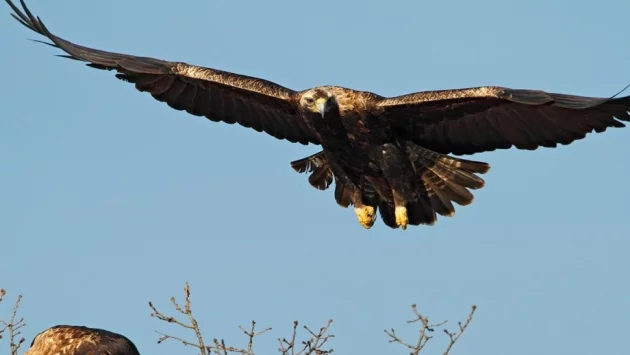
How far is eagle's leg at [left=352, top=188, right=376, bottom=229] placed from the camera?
11922 mm

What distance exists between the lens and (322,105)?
10953 millimetres

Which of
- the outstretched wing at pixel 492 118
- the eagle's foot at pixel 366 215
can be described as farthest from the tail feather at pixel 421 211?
the outstretched wing at pixel 492 118

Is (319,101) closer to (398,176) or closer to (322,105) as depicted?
(322,105)

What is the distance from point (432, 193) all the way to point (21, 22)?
3.78 m

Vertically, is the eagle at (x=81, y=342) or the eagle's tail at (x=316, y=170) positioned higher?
the eagle's tail at (x=316, y=170)

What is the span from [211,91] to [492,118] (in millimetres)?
2550

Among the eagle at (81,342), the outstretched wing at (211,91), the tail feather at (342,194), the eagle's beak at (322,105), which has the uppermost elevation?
the outstretched wing at (211,91)

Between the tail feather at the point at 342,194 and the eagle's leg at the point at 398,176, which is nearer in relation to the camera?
the eagle's leg at the point at 398,176

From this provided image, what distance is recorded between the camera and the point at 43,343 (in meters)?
9.25

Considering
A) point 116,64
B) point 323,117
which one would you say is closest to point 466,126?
point 323,117

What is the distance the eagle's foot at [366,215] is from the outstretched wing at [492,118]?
82cm

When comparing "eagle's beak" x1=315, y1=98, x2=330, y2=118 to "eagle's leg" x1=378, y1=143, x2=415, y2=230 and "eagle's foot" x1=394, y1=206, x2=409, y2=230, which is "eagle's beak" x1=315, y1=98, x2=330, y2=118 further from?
"eagle's foot" x1=394, y1=206, x2=409, y2=230

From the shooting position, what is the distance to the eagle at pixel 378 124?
35.5ft

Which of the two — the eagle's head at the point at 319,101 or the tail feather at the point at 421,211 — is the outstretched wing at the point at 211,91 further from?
the tail feather at the point at 421,211
